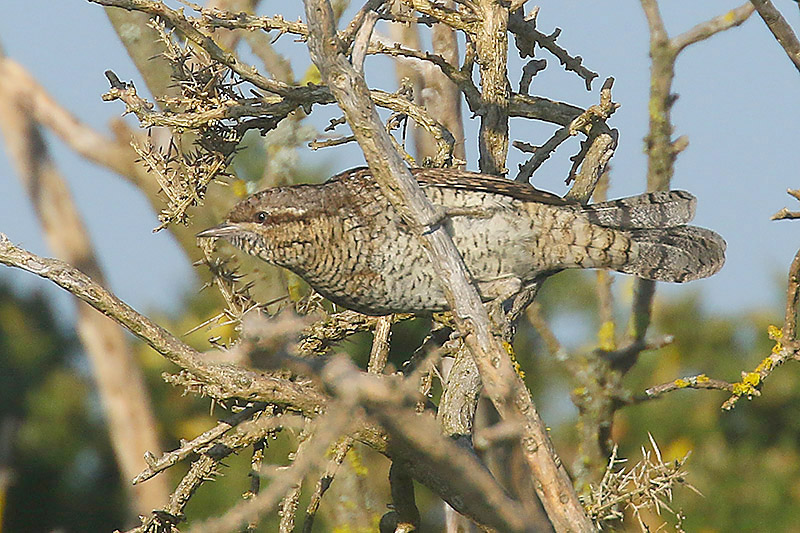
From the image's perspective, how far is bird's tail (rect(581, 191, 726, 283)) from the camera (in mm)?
2209

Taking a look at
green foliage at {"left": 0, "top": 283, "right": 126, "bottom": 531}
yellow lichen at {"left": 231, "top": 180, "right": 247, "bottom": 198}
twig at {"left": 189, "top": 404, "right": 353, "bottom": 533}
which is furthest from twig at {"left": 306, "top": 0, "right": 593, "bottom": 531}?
green foliage at {"left": 0, "top": 283, "right": 126, "bottom": 531}

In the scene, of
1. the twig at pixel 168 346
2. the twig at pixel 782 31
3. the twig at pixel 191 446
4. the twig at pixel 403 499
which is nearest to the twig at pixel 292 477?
the twig at pixel 168 346

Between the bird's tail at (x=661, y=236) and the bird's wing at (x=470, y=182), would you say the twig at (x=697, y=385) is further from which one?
the bird's wing at (x=470, y=182)

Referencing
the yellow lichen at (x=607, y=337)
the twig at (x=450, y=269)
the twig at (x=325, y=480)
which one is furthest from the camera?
the yellow lichen at (x=607, y=337)

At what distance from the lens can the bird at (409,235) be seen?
6.55 ft

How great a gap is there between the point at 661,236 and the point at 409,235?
2.26ft

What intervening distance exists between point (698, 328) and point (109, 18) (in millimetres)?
3862

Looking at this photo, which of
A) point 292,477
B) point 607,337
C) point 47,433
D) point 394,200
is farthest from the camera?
Answer: point 47,433

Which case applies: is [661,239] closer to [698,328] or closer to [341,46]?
[341,46]

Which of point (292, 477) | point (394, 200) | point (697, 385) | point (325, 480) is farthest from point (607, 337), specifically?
point (292, 477)

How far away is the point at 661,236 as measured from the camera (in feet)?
7.37

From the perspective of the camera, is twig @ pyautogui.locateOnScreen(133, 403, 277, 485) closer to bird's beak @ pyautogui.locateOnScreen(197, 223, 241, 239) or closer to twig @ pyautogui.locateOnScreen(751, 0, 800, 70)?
bird's beak @ pyautogui.locateOnScreen(197, 223, 241, 239)

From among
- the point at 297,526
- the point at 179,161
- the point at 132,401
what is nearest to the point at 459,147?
the point at 179,161

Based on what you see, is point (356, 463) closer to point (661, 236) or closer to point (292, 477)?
point (661, 236)
